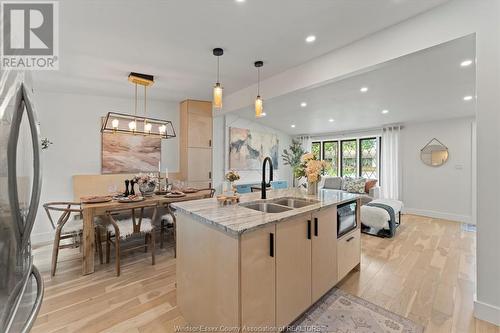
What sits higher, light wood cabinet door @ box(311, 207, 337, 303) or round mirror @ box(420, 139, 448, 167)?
round mirror @ box(420, 139, 448, 167)

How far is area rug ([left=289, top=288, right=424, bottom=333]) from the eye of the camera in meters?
1.65

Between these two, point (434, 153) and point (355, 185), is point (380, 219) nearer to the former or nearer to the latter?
point (355, 185)

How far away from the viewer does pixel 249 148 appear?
20.4ft

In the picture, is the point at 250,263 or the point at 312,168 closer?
the point at 250,263

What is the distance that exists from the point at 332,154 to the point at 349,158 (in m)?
0.59

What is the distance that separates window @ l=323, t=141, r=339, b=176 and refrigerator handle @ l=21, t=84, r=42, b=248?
7130 millimetres

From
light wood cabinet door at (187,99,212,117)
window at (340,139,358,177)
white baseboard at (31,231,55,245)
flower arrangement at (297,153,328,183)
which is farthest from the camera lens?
window at (340,139,358,177)

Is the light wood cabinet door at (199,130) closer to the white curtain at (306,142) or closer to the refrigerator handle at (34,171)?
the refrigerator handle at (34,171)

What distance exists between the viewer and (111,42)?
Result: 7.75 ft

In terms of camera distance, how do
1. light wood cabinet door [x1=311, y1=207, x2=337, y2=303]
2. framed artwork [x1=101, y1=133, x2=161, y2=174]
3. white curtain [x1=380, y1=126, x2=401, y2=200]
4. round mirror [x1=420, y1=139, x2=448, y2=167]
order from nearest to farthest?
light wood cabinet door [x1=311, y1=207, x2=337, y2=303]
framed artwork [x1=101, y1=133, x2=161, y2=174]
round mirror [x1=420, y1=139, x2=448, y2=167]
white curtain [x1=380, y1=126, x2=401, y2=200]

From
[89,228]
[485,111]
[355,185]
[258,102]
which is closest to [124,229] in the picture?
[89,228]

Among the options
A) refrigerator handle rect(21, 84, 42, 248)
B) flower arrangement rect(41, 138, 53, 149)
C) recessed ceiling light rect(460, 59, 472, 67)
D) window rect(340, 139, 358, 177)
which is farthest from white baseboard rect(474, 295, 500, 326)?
flower arrangement rect(41, 138, 53, 149)

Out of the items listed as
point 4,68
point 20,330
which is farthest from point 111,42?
point 20,330

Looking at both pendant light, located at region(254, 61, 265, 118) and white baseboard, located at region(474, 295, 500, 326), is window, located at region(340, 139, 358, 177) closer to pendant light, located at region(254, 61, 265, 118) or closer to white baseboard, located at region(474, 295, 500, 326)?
pendant light, located at region(254, 61, 265, 118)
